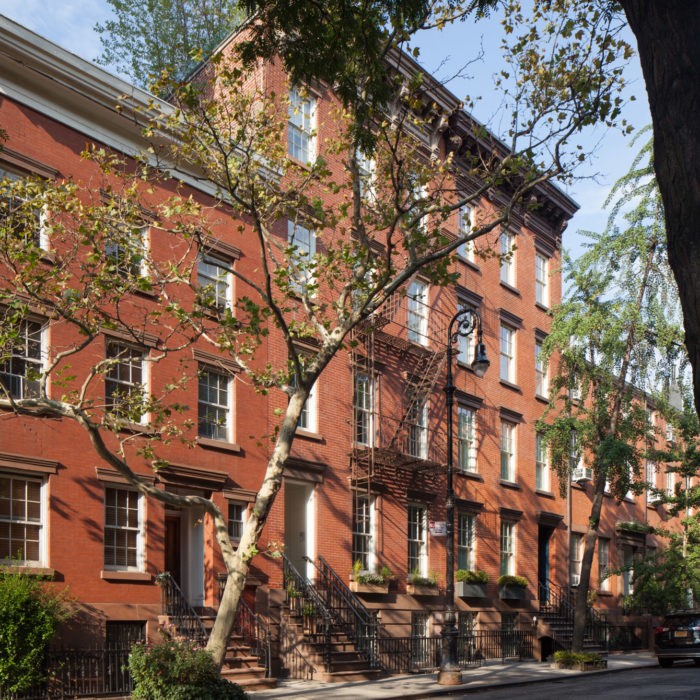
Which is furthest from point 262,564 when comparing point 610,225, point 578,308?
point 610,225

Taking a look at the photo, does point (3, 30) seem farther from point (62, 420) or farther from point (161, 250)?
point (62, 420)

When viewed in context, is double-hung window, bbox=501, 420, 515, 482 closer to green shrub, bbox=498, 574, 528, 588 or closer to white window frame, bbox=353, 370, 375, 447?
green shrub, bbox=498, 574, 528, 588

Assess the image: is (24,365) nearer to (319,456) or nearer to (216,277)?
(216,277)

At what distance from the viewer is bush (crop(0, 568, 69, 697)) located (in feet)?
51.4

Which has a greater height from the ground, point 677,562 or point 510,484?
point 510,484

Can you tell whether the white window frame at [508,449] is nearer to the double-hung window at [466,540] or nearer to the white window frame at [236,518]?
the double-hung window at [466,540]

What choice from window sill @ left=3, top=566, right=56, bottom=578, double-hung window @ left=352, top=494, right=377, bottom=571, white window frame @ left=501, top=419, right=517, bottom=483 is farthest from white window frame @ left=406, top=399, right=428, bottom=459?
window sill @ left=3, top=566, right=56, bottom=578

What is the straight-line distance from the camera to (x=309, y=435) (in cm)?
2438

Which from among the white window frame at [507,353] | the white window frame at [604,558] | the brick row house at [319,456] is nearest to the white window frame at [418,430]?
the brick row house at [319,456]

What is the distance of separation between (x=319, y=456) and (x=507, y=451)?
11289mm

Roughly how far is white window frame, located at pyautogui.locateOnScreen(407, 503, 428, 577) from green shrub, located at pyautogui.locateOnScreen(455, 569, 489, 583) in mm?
1254

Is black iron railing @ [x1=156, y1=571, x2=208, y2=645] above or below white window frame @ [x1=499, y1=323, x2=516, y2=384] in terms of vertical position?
below

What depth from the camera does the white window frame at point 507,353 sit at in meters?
34.5

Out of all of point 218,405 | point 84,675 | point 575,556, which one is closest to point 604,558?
point 575,556
